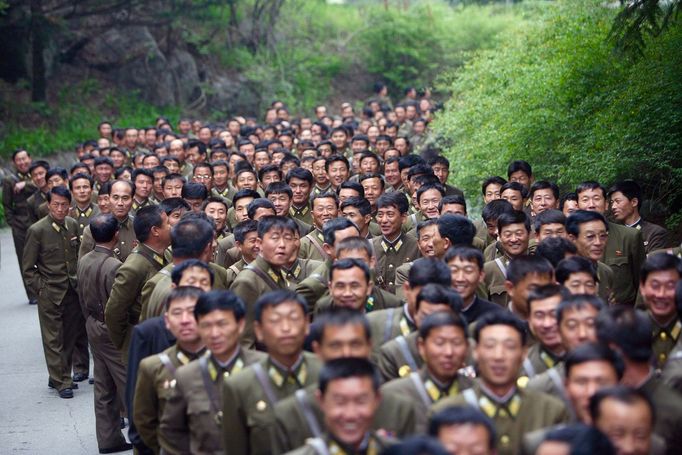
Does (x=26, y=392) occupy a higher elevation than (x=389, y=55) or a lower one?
lower

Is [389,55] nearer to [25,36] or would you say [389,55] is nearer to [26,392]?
[25,36]

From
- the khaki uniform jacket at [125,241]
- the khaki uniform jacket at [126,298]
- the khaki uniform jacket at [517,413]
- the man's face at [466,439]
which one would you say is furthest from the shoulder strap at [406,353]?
the khaki uniform jacket at [125,241]

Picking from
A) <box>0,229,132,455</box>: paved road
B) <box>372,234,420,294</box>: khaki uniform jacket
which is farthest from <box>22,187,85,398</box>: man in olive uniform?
<box>372,234,420,294</box>: khaki uniform jacket

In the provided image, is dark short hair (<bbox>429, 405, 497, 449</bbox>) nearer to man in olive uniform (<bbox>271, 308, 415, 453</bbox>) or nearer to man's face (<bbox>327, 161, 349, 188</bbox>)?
man in olive uniform (<bbox>271, 308, 415, 453</bbox>)

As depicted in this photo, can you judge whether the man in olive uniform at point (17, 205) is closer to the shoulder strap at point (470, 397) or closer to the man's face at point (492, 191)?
the man's face at point (492, 191)

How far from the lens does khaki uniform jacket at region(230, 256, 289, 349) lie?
748 centimetres

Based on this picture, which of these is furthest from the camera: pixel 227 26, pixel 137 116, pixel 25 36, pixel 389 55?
pixel 389 55

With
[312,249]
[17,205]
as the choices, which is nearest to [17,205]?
[17,205]

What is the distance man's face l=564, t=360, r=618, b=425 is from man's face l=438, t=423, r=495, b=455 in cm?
79

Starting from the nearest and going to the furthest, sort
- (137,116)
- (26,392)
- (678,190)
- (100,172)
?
(26,392), (678,190), (100,172), (137,116)

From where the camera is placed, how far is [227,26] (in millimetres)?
32375

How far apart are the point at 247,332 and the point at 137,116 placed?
22.8m

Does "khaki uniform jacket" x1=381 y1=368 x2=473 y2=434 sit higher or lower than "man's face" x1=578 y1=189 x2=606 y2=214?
lower

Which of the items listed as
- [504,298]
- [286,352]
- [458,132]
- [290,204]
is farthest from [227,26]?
[286,352]
